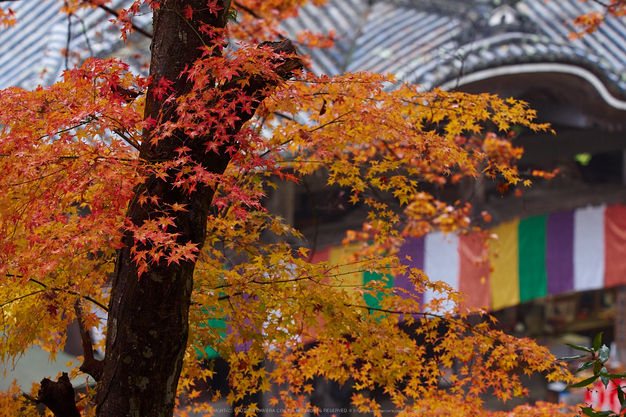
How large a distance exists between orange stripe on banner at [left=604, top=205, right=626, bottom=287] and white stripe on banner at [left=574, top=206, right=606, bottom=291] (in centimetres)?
11

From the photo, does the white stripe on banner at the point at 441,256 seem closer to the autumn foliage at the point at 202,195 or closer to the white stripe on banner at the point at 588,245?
the white stripe on banner at the point at 588,245

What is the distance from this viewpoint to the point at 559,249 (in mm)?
9008

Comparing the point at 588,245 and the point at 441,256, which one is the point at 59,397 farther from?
the point at 588,245

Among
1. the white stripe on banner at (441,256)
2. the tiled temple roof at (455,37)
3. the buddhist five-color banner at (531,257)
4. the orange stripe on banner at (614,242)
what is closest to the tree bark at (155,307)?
the tiled temple roof at (455,37)

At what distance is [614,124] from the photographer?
27.0ft

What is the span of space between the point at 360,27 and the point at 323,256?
3577 millimetres

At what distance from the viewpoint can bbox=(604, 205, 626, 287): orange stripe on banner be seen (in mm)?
9273

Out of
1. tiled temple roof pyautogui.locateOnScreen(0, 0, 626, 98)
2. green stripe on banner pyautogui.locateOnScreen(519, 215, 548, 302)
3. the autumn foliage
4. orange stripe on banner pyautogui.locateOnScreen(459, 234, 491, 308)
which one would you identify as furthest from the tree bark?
green stripe on banner pyautogui.locateOnScreen(519, 215, 548, 302)

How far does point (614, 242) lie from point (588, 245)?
56 cm

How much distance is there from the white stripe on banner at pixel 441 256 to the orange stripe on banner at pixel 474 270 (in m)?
0.12

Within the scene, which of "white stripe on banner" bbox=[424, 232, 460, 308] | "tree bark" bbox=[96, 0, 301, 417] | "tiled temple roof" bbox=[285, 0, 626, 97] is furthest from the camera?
"white stripe on banner" bbox=[424, 232, 460, 308]

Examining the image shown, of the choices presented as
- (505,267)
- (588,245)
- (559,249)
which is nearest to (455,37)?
(505,267)

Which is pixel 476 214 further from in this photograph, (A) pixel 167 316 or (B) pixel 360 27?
(A) pixel 167 316

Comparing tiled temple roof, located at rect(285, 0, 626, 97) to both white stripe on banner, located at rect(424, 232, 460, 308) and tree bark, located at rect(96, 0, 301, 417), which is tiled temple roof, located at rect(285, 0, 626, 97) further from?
tree bark, located at rect(96, 0, 301, 417)
